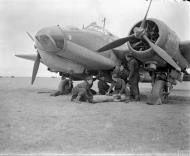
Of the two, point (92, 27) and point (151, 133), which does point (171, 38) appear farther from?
point (151, 133)

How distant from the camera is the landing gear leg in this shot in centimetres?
888

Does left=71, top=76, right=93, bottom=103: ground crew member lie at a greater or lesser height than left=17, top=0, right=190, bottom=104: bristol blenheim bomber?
lesser

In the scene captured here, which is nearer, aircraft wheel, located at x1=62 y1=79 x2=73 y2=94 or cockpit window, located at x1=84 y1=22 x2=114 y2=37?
cockpit window, located at x1=84 y1=22 x2=114 y2=37

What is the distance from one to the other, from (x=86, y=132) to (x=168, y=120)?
2119mm

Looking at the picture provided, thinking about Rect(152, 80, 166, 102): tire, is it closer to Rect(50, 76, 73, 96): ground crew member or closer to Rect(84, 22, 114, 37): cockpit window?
Rect(84, 22, 114, 37): cockpit window

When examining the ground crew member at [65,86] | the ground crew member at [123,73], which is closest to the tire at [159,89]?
the ground crew member at [123,73]

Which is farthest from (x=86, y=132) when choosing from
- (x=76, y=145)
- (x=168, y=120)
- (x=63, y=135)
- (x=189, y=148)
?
(x=168, y=120)

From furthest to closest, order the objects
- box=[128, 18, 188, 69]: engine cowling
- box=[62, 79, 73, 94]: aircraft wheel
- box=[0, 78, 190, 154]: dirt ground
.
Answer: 1. box=[62, 79, 73, 94]: aircraft wheel
2. box=[128, 18, 188, 69]: engine cowling
3. box=[0, 78, 190, 154]: dirt ground

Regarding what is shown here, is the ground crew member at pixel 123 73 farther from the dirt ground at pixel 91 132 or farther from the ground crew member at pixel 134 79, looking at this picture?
the dirt ground at pixel 91 132

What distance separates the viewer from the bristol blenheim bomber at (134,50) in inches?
351

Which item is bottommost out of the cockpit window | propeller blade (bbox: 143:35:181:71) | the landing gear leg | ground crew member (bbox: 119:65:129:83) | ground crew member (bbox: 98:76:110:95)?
ground crew member (bbox: 98:76:110:95)

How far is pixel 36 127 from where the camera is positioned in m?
4.70

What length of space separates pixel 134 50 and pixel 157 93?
1.72 metres

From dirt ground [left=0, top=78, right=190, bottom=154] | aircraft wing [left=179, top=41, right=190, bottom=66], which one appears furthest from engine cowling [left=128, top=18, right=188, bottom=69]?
dirt ground [left=0, top=78, right=190, bottom=154]
